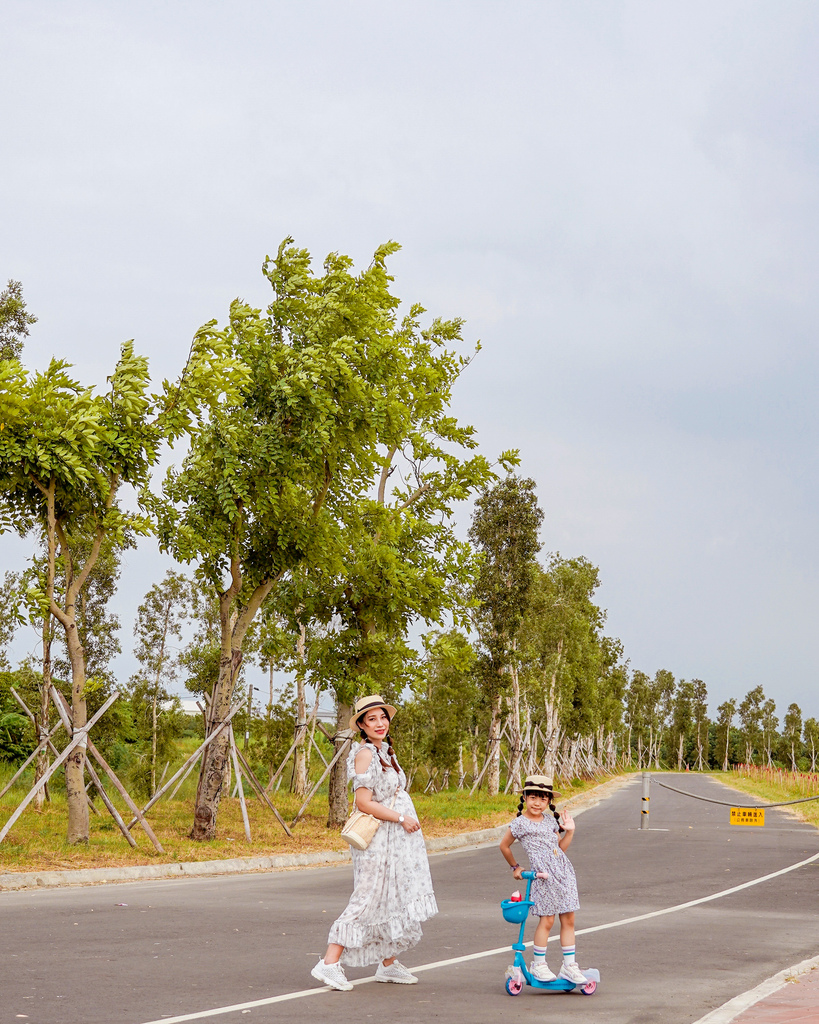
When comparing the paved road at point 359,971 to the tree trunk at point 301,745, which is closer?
the paved road at point 359,971

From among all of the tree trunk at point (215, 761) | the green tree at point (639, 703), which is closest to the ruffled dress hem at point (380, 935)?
the tree trunk at point (215, 761)

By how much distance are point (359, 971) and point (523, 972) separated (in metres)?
1.42

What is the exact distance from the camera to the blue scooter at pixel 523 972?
724cm

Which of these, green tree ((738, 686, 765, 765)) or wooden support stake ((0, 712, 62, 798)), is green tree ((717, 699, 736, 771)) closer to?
green tree ((738, 686, 765, 765))

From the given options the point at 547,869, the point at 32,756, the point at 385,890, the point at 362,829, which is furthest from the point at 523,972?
the point at 32,756

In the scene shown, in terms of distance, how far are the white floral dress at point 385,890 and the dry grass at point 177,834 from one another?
7.93 m

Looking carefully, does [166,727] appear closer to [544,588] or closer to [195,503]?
[195,503]

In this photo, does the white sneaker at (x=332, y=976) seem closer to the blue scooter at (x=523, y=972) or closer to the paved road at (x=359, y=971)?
the paved road at (x=359, y=971)

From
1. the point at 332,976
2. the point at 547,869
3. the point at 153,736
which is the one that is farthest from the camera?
the point at 153,736

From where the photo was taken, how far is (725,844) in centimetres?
2331

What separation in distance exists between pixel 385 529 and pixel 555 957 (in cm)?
1428

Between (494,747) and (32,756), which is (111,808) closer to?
(32,756)

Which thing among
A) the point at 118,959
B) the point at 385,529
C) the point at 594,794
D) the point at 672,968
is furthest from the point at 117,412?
the point at 594,794

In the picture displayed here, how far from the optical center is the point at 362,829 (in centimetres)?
723
